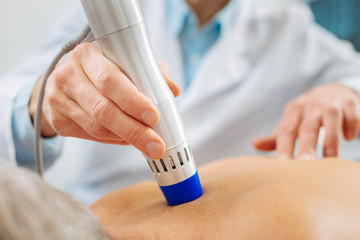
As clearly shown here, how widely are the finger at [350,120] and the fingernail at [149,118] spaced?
52cm

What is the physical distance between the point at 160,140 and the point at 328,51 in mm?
897

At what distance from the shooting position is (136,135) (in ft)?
1.34

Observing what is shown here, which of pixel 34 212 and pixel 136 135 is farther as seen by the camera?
pixel 136 135

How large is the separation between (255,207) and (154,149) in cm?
12

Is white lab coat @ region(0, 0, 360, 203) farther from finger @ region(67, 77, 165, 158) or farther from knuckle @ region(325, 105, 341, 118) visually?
finger @ region(67, 77, 165, 158)

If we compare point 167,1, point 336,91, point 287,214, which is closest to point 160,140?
point 287,214

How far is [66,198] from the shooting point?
32 cm

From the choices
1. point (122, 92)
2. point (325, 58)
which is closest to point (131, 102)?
point (122, 92)

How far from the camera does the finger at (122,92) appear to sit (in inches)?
15.6

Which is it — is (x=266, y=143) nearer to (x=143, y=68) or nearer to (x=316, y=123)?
(x=316, y=123)

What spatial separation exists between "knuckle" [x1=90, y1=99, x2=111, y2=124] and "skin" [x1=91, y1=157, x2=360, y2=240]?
0.13 meters

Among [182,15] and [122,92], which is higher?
[122,92]

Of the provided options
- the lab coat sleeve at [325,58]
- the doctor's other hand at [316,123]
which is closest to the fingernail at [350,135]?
the doctor's other hand at [316,123]

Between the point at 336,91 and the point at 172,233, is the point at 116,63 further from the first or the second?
the point at 336,91
